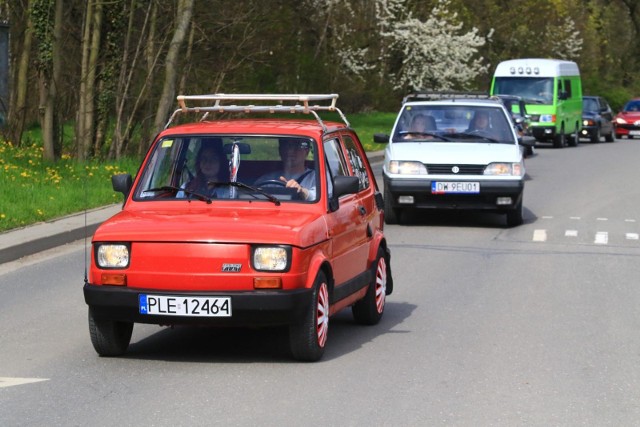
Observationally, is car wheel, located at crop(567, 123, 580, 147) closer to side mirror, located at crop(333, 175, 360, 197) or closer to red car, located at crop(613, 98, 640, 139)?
red car, located at crop(613, 98, 640, 139)

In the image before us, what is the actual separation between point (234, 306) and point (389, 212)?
34.4ft

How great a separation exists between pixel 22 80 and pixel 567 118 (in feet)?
65.9

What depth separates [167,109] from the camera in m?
25.3

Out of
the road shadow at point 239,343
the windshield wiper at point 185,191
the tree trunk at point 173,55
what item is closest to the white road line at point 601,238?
the road shadow at point 239,343

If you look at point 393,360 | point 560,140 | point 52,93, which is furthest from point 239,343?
point 560,140

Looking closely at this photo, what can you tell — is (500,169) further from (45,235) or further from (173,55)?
(173,55)

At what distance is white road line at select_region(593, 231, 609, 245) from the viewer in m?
16.4

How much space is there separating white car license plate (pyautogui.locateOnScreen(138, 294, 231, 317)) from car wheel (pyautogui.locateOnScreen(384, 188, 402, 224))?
33.4 feet

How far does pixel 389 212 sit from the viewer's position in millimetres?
18328

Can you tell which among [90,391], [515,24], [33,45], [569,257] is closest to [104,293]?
[90,391]

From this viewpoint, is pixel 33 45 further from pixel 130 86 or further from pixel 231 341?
pixel 231 341

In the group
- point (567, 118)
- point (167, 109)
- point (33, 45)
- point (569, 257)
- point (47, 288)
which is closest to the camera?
point (47, 288)

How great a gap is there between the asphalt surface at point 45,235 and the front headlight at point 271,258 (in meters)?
6.07

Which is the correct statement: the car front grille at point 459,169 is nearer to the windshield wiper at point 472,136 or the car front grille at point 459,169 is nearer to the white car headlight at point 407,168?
the white car headlight at point 407,168
